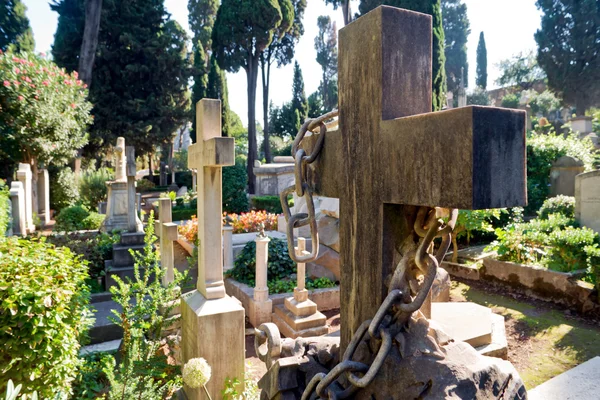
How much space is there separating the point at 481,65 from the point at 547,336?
1828 inches

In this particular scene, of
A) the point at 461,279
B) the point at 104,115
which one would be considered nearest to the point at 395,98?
the point at 461,279

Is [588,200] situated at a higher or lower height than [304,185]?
lower

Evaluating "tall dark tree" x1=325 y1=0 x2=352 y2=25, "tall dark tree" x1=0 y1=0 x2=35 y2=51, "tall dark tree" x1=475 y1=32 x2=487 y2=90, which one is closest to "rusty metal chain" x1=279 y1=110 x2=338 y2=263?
"tall dark tree" x1=325 y1=0 x2=352 y2=25

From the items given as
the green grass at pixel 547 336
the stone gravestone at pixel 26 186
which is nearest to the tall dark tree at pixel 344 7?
the stone gravestone at pixel 26 186

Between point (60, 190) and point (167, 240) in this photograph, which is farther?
point (60, 190)

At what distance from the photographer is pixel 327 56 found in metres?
46.1

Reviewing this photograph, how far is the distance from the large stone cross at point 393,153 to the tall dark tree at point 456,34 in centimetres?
4327

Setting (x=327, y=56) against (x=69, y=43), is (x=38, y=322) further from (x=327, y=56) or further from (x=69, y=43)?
(x=327, y=56)

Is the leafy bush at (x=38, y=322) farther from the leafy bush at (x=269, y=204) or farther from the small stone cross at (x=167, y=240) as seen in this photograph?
the leafy bush at (x=269, y=204)

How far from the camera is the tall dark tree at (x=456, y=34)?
4019 cm

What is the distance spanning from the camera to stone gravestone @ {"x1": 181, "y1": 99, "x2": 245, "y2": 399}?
346cm

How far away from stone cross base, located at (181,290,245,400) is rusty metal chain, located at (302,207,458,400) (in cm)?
240

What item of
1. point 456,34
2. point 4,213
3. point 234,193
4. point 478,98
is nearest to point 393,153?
point 4,213

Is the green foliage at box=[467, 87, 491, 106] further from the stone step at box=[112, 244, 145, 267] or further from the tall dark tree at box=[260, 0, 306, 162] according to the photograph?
the stone step at box=[112, 244, 145, 267]
